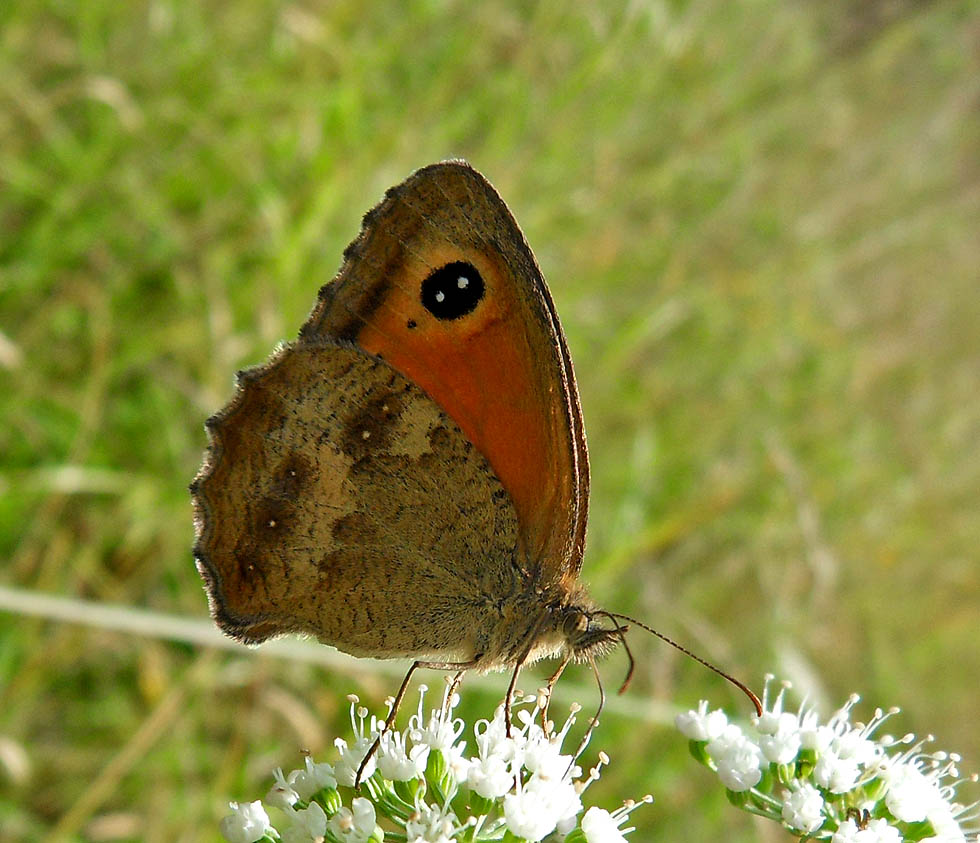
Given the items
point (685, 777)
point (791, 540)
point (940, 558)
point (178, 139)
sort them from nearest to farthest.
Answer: point (178, 139) → point (685, 777) → point (791, 540) → point (940, 558)

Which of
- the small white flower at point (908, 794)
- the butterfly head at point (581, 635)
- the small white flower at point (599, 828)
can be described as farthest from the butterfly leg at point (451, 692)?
the small white flower at point (908, 794)

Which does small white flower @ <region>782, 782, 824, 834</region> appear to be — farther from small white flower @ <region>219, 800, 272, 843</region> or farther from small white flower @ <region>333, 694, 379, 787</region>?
small white flower @ <region>219, 800, 272, 843</region>

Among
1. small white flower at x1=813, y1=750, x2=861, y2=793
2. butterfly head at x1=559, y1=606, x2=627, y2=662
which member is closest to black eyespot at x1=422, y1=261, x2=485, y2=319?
butterfly head at x1=559, y1=606, x2=627, y2=662

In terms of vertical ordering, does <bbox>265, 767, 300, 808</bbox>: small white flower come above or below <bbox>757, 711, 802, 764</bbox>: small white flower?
below

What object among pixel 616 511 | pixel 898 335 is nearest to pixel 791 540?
pixel 616 511

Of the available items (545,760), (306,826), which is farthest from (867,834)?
(306,826)

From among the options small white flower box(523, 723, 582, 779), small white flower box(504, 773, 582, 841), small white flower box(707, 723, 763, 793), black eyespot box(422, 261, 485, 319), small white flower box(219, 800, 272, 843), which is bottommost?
small white flower box(219, 800, 272, 843)

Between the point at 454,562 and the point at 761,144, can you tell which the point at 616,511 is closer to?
the point at 454,562
